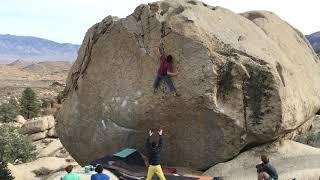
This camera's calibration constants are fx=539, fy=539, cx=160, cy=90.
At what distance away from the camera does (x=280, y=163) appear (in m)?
18.5

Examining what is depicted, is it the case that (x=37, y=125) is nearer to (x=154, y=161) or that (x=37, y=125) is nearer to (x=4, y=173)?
(x=4, y=173)

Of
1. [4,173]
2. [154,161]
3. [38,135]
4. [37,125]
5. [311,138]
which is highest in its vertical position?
[154,161]

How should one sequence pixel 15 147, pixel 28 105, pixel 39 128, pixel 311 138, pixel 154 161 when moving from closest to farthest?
pixel 154 161, pixel 311 138, pixel 15 147, pixel 39 128, pixel 28 105

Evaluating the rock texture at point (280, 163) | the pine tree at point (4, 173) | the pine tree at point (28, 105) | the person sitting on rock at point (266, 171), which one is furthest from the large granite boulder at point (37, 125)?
the person sitting on rock at point (266, 171)

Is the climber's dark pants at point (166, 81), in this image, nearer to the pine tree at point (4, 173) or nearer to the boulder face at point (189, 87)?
the boulder face at point (189, 87)

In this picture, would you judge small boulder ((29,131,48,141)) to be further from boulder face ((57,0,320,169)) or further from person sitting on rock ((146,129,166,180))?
person sitting on rock ((146,129,166,180))

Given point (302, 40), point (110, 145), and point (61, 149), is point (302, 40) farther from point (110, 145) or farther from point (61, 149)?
point (61, 149)

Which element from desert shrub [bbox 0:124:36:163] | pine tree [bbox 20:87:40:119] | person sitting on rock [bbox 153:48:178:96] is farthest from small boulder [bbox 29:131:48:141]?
person sitting on rock [bbox 153:48:178:96]

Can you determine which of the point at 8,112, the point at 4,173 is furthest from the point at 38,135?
the point at 4,173

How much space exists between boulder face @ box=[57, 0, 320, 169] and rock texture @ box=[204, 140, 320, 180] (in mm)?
385

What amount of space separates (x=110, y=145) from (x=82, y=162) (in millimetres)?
2268

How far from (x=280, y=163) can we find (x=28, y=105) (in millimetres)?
38047

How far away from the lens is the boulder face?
18.5 m

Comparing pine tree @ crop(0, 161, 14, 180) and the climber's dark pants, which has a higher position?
the climber's dark pants
